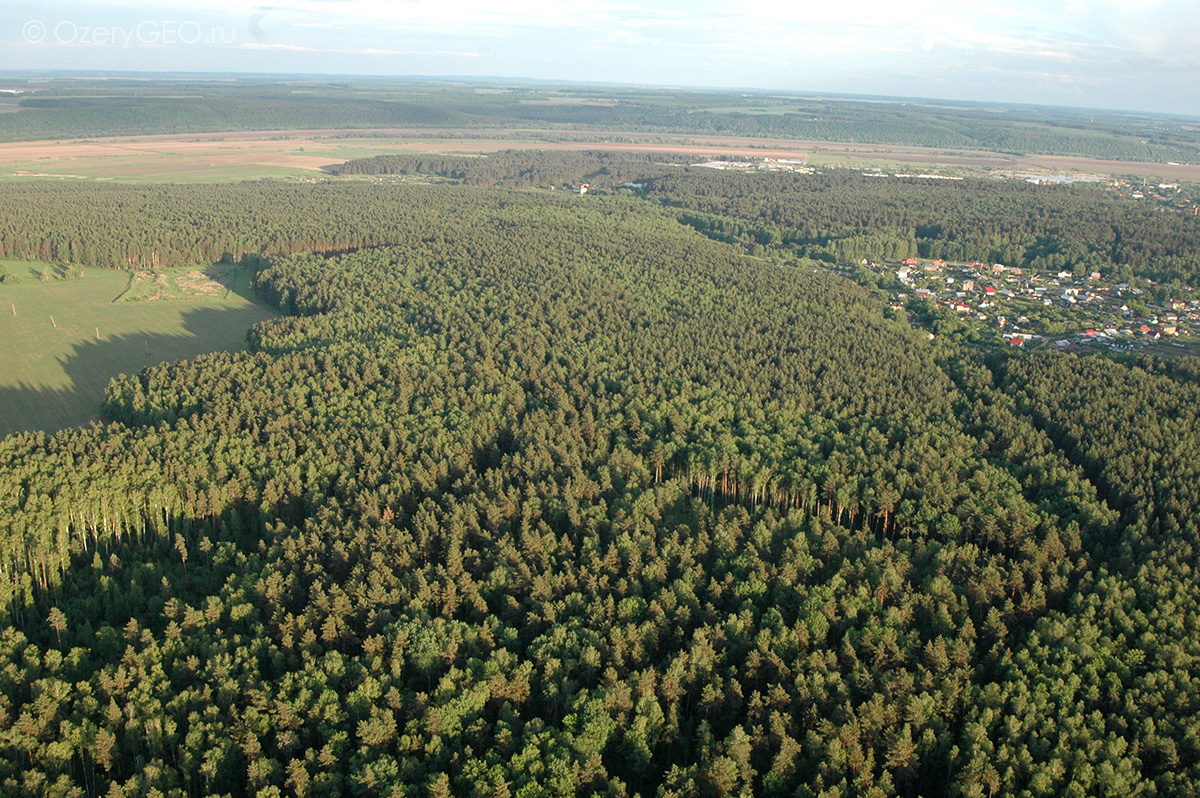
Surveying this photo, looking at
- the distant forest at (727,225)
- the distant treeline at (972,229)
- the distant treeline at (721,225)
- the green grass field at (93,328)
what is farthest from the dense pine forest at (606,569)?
the distant treeline at (972,229)

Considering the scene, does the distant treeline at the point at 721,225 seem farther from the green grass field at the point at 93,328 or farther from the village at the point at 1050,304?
the village at the point at 1050,304

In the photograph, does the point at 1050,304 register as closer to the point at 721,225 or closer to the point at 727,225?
the point at 727,225

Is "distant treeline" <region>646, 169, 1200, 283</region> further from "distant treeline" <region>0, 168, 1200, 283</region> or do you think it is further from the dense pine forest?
the dense pine forest

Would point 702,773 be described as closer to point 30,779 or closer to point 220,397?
point 30,779

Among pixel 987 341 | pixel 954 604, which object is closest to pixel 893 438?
pixel 954 604

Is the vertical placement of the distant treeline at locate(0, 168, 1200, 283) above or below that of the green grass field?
above

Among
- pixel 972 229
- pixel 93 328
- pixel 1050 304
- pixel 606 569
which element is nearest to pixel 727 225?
pixel 972 229

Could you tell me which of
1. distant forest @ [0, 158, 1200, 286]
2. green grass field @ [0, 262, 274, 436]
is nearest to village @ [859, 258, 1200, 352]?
distant forest @ [0, 158, 1200, 286]
